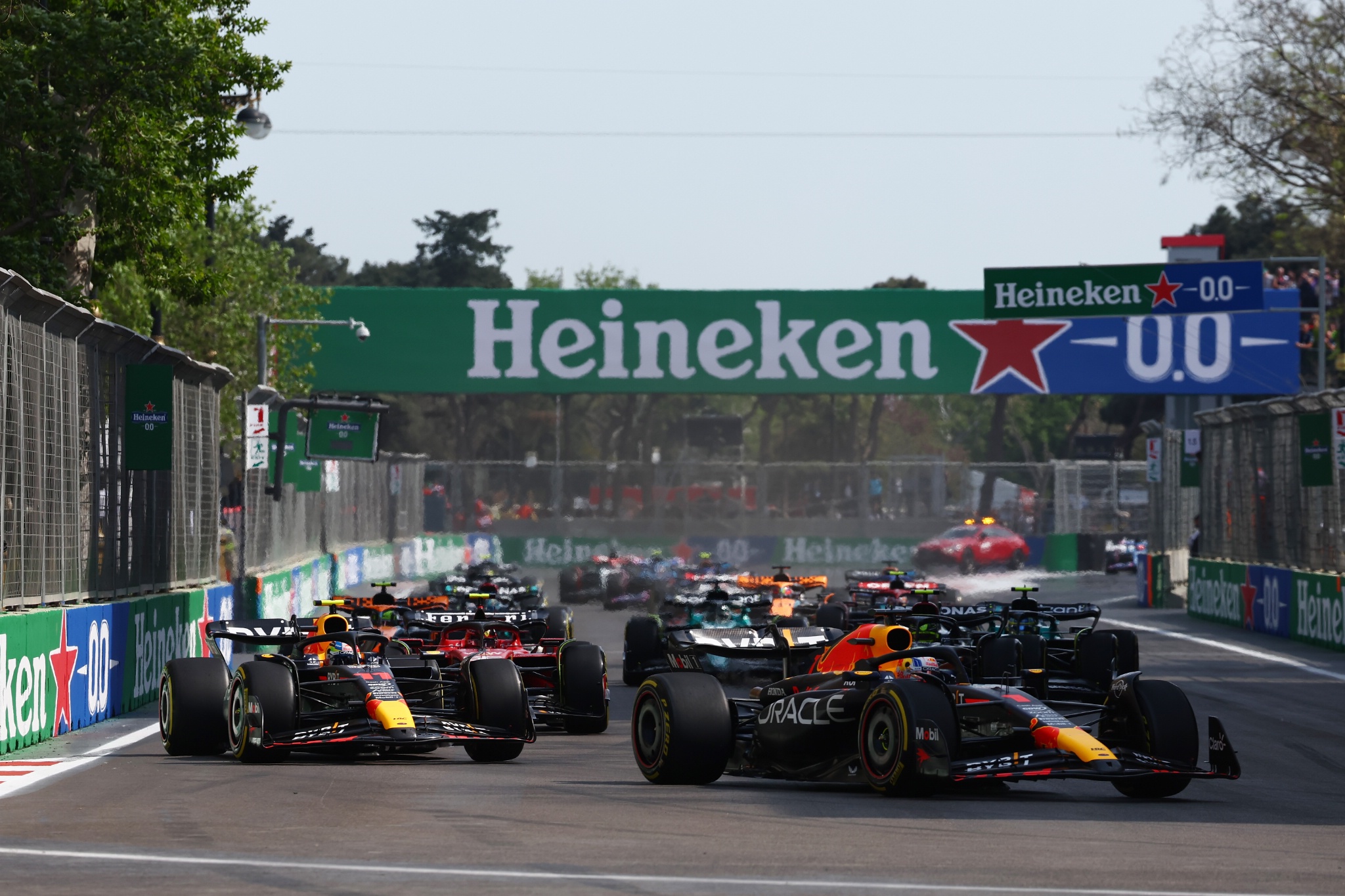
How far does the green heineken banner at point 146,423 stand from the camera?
1877cm

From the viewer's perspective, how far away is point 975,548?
49.6 metres

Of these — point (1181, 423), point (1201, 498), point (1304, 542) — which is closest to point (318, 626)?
point (1304, 542)

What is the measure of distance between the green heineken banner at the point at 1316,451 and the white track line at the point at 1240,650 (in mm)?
2580

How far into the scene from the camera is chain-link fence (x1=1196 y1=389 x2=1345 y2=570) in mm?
28922

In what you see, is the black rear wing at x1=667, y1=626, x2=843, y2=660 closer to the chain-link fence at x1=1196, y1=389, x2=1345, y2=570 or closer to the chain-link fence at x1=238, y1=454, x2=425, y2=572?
the chain-link fence at x1=238, y1=454, x2=425, y2=572

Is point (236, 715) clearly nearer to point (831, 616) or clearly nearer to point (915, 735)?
point (915, 735)

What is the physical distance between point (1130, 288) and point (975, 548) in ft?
59.9

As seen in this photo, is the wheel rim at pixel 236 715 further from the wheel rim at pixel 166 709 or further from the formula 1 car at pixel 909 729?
the formula 1 car at pixel 909 729

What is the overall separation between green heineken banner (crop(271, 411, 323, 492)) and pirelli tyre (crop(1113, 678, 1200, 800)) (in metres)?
23.2

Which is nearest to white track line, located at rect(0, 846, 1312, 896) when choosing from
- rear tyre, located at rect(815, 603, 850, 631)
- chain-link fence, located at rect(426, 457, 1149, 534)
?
rear tyre, located at rect(815, 603, 850, 631)

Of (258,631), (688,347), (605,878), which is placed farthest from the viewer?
(688,347)

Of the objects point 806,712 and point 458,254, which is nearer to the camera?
point 806,712

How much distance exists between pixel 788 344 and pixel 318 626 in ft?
124

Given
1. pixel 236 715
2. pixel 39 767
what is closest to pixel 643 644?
pixel 236 715
